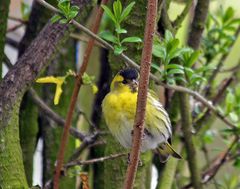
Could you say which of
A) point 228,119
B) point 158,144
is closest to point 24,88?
point 158,144

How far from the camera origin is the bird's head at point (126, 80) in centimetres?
160

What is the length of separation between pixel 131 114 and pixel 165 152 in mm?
174

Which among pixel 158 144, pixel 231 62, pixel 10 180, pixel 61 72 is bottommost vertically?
pixel 10 180

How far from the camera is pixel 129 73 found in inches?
63.4

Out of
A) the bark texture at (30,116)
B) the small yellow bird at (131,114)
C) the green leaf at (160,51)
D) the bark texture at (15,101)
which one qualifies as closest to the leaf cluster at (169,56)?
the green leaf at (160,51)

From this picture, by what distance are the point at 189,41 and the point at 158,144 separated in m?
0.36

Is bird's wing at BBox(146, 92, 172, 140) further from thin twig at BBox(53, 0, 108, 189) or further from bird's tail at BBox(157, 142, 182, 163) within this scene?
thin twig at BBox(53, 0, 108, 189)

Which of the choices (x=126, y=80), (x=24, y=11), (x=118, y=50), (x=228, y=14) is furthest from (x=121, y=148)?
(x=24, y=11)

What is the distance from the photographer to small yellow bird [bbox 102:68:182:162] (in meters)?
1.69

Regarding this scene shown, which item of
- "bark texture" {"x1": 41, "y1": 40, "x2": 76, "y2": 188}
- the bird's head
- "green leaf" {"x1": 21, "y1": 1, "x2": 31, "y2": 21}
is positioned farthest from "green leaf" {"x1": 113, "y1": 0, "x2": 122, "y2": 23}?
"green leaf" {"x1": 21, "y1": 1, "x2": 31, "y2": 21}

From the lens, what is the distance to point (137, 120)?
1.03 metres

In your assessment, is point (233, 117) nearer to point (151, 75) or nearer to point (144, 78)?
point (151, 75)

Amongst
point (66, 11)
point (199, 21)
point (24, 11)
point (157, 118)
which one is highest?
point (24, 11)

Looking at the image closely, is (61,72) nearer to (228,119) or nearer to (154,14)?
(228,119)
